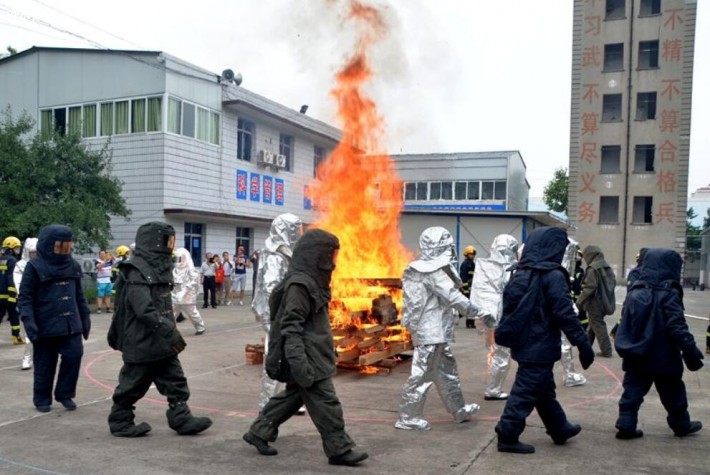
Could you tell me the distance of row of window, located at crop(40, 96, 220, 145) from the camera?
2094 centimetres

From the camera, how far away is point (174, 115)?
21094 millimetres

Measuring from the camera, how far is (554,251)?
5281 mm

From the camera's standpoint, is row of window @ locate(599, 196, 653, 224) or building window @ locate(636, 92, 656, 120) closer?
Answer: building window @ locate(636, 92, 656, 120)

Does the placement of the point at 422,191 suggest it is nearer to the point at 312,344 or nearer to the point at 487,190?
the point at 487,190

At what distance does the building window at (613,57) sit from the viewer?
37188 millimetres

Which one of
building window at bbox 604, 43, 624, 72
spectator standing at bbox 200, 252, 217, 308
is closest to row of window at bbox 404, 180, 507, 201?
building window at bbox 604, 43, 624, 72

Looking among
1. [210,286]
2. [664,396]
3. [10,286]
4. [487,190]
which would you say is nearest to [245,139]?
[210,286]

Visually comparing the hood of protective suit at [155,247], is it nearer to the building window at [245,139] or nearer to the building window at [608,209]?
the building window at [245,139]

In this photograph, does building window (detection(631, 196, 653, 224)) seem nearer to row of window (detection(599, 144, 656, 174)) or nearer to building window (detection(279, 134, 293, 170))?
row of window (detection(599, 144, 656, 174))

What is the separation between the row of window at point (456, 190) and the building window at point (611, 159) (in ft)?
19.6

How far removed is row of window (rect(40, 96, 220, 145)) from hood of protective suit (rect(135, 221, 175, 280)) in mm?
16085

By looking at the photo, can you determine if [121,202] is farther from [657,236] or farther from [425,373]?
[657,236]

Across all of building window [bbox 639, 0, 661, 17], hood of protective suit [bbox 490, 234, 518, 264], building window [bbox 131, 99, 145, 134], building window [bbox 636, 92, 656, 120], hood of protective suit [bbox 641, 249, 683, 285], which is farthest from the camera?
building window [bbox 636, 92, 656, 120]

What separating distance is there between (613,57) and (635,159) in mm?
6314
